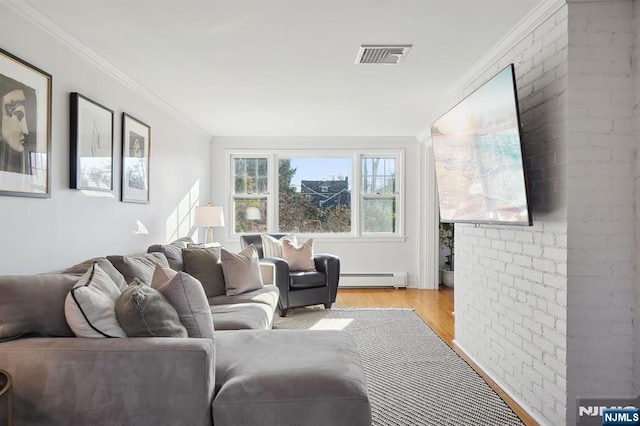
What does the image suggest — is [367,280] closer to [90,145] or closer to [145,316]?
[90,145]

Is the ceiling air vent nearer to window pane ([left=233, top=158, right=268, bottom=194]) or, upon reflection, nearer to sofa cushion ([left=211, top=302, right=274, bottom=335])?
sofa cushion ([left=211, top=302, right=274, bottom=335])

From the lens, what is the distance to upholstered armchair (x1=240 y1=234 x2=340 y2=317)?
16.7 feet

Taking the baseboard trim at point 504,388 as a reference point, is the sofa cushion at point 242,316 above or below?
above

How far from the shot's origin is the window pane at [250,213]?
703 cm

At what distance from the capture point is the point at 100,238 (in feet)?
11.2

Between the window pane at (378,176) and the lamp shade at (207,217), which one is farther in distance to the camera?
the window pane at (378,176)

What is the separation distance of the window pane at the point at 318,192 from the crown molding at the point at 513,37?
3.29 meters

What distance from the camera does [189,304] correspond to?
2.14 meters

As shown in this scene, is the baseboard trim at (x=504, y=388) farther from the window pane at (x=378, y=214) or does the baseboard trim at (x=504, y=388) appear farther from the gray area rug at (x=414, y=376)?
the window pane at (x=378, y=214)

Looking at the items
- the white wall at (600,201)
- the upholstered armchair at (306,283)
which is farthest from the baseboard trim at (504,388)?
the upholstered armchair at (306,283)

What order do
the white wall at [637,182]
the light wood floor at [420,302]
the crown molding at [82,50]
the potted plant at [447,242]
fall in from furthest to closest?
the potted plant at [447,242]
the light wood floor at [420,302]
the crown molding at [82,50]
the white wall at [637,182]

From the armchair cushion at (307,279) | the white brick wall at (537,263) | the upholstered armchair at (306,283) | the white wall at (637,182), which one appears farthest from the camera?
the armchair cushion at (307,279)

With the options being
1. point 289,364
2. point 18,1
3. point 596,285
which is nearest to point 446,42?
point 596,285

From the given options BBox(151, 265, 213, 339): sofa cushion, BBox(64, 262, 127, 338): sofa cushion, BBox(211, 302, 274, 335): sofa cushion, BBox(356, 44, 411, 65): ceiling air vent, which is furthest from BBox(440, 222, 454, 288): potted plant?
BBox(64, 262, 127, 338): sofa cushion
